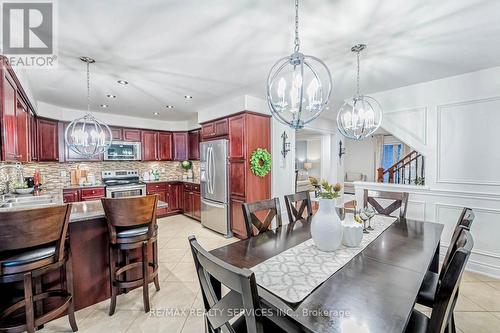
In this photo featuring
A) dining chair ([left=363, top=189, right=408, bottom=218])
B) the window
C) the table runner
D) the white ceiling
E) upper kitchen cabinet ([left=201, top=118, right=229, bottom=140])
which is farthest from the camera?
the window

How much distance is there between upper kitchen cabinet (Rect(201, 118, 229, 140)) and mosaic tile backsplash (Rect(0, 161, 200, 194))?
1.52m

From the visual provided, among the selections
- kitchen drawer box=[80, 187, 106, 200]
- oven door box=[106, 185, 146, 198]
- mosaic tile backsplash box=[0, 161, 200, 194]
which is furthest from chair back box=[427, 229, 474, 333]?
kitchen drawer box=[80, 187, 106, 200]

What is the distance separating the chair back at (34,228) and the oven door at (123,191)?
119 inches

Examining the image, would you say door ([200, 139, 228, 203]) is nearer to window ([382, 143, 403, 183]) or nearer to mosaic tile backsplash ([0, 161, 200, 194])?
mosaic tile backsplash ([0, 161, 200, 194])

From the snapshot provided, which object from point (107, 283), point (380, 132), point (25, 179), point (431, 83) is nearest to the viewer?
point (107, 283)

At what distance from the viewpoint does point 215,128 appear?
14.3 ft

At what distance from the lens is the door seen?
405cm

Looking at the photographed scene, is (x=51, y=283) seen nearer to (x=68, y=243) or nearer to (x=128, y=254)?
(x=68, y=243)

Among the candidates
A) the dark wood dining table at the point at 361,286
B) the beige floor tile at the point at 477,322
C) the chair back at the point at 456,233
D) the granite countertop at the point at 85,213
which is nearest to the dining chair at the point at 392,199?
the dark wood dining table at the point at 361,286

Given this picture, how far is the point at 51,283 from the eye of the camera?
1.90 metres

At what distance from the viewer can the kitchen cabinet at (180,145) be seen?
5910 mm

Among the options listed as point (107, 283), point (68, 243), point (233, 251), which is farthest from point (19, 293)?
point (233, 251)

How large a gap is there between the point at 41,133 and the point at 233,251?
15.1ft

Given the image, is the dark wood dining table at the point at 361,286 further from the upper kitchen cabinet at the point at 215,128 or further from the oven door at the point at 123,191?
the oven door at the point at 123,191
